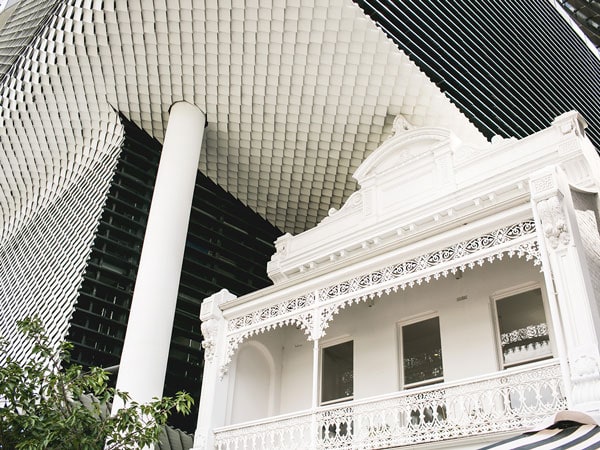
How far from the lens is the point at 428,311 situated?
492 inches

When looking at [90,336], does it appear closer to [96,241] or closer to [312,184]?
[96,241]

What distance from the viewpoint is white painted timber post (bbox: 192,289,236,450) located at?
11922mm

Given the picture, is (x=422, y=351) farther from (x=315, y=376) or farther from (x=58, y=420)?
(x=58, y=420)

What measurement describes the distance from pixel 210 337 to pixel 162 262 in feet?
7.17

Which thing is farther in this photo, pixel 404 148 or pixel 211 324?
pixel 404 148

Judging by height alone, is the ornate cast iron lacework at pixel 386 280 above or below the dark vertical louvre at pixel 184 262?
below

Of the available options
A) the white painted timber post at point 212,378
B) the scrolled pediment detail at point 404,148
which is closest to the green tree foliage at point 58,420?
the white painted timber post at point 212,378

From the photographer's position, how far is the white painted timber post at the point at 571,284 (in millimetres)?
7875

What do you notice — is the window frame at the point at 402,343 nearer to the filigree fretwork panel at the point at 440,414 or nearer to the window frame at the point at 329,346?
the filigree fretwork panel at the point at 440,414

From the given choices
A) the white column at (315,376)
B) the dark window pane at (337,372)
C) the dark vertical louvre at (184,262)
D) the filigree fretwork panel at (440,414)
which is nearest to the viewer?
the filigree fretwork panel at (440,414)

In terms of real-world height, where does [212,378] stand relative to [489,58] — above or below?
below

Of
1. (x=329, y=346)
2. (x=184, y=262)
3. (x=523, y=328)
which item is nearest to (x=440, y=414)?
(x=523, y=328)

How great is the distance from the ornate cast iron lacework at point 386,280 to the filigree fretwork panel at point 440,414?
4.71ft

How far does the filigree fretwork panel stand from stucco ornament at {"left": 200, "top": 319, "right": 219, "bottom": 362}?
58.5 inches
